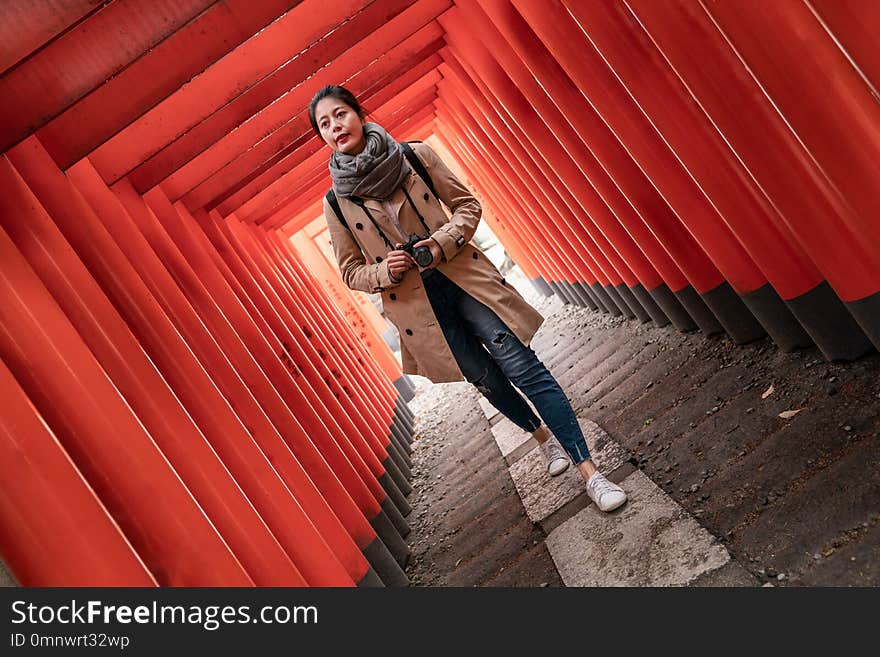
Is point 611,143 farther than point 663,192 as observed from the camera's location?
Yes

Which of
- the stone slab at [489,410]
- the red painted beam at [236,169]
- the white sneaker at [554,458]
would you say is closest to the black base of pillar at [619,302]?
the stone slab at [489,410]

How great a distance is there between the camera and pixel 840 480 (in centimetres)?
267

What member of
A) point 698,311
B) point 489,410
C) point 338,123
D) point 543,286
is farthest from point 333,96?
point 543,286

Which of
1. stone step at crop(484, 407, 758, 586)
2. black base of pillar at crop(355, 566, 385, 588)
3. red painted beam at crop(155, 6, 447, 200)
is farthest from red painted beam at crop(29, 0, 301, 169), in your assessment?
stone step at crop(484, 407, 758, 586)

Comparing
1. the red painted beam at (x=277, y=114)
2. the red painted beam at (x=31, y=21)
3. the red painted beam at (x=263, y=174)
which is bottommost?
the red painted beam at (x=31, y=21)

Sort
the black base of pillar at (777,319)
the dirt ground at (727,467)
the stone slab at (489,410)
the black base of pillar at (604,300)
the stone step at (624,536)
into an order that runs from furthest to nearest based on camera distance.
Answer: the black base of pillar at (604,300) → the stone slab at (489,410) → the black base of pillar at (777,319) → the stone step at (624,536) → the dirt ground at (727,467)

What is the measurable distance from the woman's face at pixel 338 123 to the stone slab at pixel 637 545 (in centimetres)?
199

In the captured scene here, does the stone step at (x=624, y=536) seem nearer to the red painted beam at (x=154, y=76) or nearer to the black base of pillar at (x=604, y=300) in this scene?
the red painted beam at (x=154, y=76)

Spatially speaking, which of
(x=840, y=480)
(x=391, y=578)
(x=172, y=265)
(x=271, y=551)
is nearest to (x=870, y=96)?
(x=840, y=480)

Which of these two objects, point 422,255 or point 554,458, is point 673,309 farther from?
point 422,255

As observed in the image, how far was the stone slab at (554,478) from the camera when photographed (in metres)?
3.98

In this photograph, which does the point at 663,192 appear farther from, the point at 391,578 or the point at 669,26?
the point at 391,578

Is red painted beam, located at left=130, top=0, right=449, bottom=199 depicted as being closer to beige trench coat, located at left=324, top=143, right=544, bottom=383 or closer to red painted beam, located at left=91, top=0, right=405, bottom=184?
red painted beam, located at left=91, top=0, right=405, bottom=184

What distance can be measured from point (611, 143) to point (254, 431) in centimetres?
309
